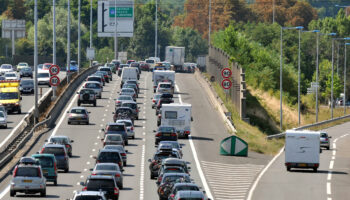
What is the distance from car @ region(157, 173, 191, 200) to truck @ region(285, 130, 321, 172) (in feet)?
52.1

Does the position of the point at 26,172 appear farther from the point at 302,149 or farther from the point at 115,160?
the point at 302,149

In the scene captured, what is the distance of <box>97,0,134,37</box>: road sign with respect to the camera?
509ft

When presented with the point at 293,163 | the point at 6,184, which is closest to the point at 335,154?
the point at 293,163

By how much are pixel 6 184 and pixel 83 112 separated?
1095 inches

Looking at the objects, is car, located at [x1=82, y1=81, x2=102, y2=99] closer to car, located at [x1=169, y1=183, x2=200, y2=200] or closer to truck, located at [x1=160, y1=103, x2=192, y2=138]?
truck, located at [x1=160, y1=103, x2=192, y2=138]

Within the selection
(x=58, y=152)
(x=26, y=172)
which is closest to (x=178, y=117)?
(x=58, y=152)

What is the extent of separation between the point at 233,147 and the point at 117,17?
323 ft

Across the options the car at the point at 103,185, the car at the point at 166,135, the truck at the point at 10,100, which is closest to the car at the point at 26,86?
the truck at the point at 10,100

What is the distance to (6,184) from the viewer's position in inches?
1769

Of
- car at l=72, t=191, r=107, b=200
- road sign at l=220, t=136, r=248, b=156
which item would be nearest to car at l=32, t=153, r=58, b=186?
car at l=72, t=191, r=107, b=200

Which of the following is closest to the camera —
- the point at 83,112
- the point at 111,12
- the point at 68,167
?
the point at 68,167

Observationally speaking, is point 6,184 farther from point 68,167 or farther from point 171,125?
point 171,125

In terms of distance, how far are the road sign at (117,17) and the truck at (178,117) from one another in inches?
3480

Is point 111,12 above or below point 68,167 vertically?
above
